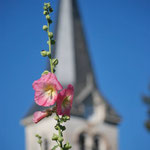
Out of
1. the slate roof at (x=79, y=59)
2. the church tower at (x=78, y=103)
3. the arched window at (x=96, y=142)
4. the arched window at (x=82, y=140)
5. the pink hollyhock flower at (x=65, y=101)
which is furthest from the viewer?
the arched window at (x=96, y=142)

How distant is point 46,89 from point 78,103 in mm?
27514

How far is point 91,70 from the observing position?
94.0 ft

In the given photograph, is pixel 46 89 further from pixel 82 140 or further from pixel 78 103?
pixel 82 140

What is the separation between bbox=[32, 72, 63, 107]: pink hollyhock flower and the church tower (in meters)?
25.1

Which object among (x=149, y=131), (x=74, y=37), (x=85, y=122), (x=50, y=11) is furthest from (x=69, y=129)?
(x=50, y=11)

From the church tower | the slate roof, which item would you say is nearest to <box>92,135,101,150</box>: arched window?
the church tower

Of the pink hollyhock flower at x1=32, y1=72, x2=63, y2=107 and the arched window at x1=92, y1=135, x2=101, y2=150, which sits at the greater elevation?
the pink hollyhock flower at x1=32, y1=72, x2=63, y2=107

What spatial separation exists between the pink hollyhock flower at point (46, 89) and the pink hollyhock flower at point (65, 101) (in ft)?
0.04

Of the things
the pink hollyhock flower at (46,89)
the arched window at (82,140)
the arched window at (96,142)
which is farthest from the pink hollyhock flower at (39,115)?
the arched window at (96,142)

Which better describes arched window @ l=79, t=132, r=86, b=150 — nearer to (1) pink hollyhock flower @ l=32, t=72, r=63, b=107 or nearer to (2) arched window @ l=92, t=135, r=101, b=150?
(2) arched window @ l=92, t=135, r=101, b=150

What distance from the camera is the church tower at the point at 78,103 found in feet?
89.4

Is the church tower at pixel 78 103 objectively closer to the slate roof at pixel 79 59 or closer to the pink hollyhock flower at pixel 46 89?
the slate roof at pixel 79 59

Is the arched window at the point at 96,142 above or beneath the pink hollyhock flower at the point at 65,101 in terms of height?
beneath

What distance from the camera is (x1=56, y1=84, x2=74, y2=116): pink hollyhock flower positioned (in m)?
1.25
